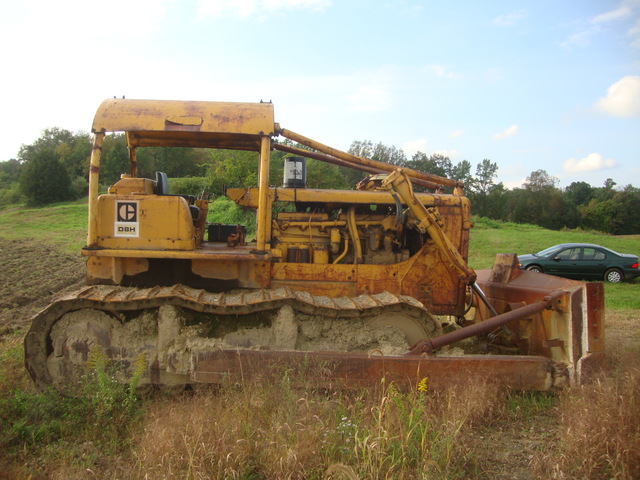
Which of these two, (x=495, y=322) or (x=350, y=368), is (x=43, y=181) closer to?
(x=350, y=368)

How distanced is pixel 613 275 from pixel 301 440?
1630 cm

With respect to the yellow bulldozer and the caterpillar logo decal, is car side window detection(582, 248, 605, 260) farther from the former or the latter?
the caterpillar logo decal

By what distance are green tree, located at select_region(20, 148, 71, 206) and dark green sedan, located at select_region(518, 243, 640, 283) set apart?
40.3 m

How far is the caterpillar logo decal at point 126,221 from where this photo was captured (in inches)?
203

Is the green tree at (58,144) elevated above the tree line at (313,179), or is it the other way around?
the green tree at (58,144)

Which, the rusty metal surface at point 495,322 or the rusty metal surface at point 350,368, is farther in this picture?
the rusty metal surface at point 495,322

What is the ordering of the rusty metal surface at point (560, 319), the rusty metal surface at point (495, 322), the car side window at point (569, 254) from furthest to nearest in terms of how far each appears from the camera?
the car side window at point (569, 254) < the rusty metal surface at point (495, 322) < the rusty metal surface at point (560, 319)

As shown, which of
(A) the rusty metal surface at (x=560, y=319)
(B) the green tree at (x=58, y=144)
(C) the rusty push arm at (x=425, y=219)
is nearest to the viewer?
(A) the rusty metal surface at (x=560, y=319)

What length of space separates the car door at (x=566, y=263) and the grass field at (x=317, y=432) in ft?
40.0

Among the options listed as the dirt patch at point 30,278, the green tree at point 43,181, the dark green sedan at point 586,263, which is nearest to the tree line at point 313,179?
the green tree at point 43,181

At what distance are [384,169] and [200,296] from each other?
315cm

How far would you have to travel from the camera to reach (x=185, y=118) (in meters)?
5.26

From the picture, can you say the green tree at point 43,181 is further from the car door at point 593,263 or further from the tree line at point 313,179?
the car door at point 593,263

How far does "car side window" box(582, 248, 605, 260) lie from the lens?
1675 cm
